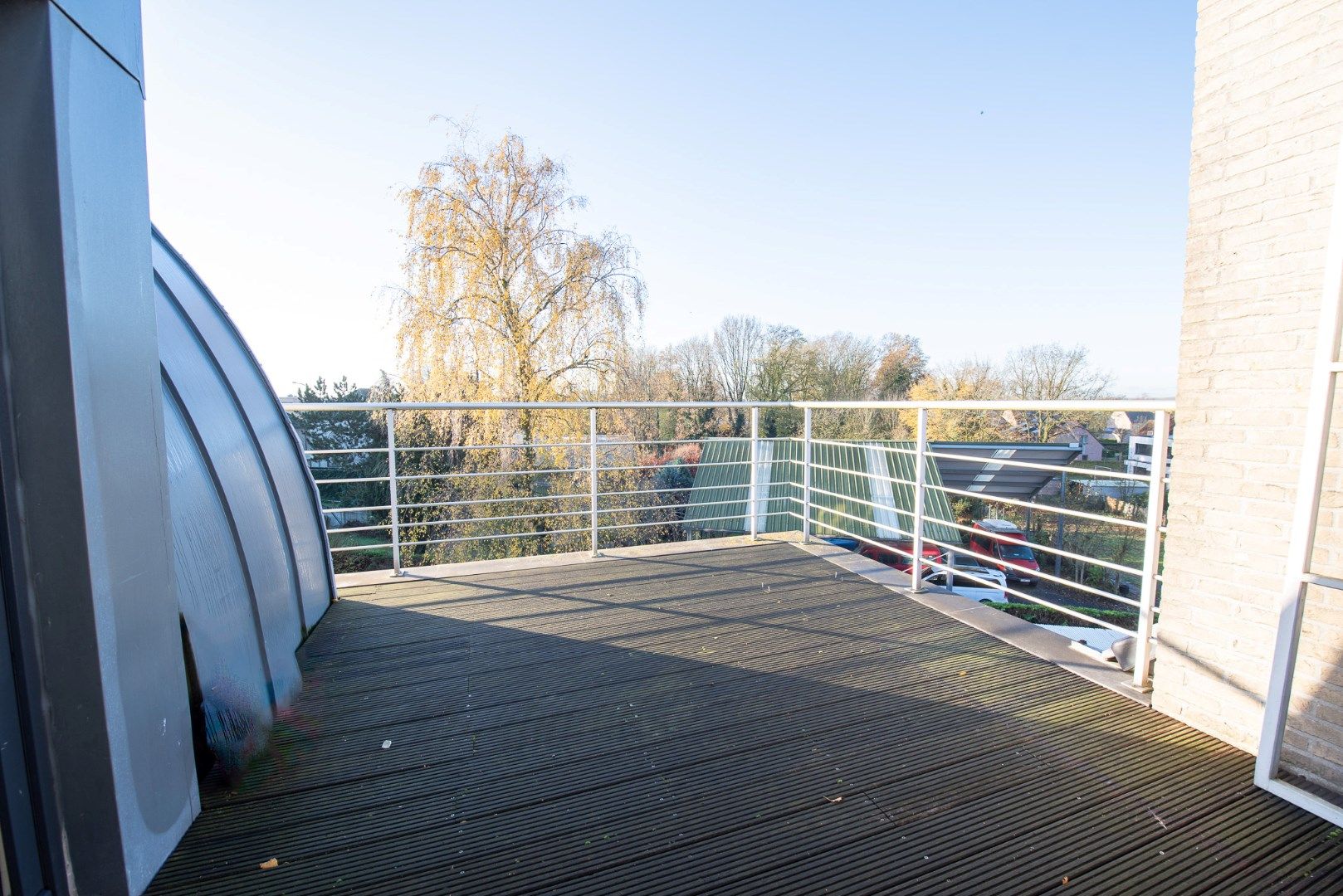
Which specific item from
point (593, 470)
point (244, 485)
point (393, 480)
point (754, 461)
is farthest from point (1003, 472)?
point (244, 485)

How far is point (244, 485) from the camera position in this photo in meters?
2.29

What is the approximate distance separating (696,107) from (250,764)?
40.3 ft

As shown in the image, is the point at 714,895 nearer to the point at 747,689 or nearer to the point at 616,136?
the point at 747,689

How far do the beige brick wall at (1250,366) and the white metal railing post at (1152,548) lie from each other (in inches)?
3.1

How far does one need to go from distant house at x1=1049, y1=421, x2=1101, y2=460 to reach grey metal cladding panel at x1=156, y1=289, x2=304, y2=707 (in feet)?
60.8

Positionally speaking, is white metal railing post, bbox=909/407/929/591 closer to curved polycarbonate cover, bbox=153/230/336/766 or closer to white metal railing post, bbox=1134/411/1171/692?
white metal railing post, bbox=1134/411/1171/692

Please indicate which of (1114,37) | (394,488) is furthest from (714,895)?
(1114,37)

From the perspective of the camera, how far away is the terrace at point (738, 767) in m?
1.35

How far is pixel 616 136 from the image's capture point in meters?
11.2

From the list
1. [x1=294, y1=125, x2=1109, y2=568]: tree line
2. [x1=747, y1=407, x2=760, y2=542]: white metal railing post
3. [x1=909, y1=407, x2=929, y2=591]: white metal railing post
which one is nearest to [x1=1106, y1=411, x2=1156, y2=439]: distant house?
[x1=909, y1=407, x2=929, y2=591]: white metal railing post

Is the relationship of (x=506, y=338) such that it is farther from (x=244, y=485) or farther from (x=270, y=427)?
(x=244, y=485)

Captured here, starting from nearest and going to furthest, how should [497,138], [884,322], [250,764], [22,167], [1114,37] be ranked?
1. [22,167]
2. [250,764]
3. [1114,37]
4. [497,138]
5. [884,322]

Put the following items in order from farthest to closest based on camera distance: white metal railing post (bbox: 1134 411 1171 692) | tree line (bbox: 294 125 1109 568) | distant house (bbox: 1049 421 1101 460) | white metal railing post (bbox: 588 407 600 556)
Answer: distant house (bbox: 1049 421 1101 460) < tree line (bbox: 294 125 1109 568) < white metal railing post (bbox: 588 407 600 556) < white metal railing post (bbox: 1134 411 1171 692)

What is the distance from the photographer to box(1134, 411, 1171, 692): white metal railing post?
2016mm
